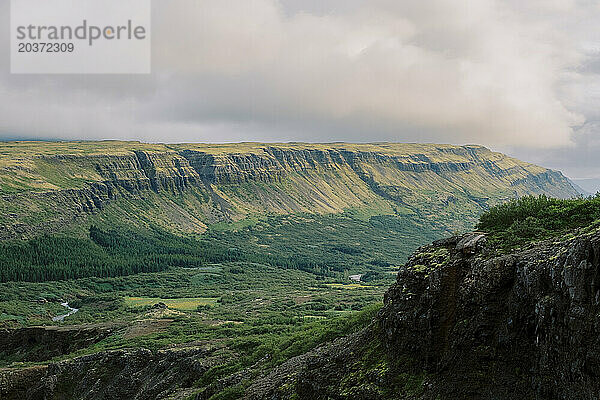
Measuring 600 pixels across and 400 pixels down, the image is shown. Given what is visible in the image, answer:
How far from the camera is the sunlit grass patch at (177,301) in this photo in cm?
15594

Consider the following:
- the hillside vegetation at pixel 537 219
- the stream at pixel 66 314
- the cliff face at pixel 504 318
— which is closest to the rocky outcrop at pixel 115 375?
the cliff face at pixel 504 318

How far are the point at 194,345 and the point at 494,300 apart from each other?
4359 centimetres

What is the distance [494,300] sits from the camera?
22.3 metres

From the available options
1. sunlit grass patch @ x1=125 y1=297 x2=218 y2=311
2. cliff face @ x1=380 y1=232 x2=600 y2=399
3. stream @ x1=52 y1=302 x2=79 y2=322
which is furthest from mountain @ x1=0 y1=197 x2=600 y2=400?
sunlit grass patch @ x1=125 y1=297 x2=218 y2=311

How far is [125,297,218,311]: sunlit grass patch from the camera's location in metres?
156

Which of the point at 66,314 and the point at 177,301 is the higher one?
the point at 177,301

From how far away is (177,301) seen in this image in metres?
167

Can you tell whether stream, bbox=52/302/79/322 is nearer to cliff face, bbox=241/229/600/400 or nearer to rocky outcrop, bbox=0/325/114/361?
rocky outcrop, bbox=0/325/114/361

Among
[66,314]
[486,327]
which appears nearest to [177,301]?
[66,314]

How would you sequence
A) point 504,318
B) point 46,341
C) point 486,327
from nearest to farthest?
1. point 504,318
2. point 486,327
3. point 46,341

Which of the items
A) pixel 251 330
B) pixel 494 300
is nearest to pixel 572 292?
pixel 494 300

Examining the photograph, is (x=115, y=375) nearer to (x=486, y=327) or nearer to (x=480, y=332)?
(x=480, y=332)

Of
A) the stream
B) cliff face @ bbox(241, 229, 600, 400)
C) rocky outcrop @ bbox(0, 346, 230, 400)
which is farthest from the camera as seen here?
the stream

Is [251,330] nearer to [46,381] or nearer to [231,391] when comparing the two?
[46,381]
